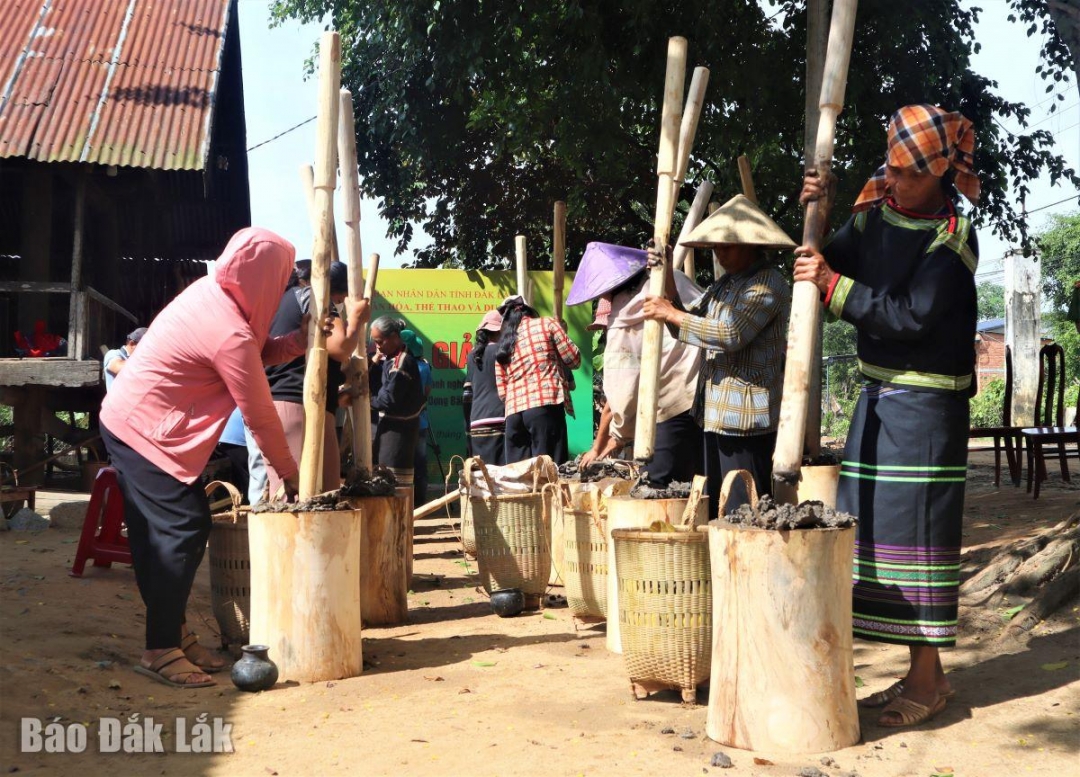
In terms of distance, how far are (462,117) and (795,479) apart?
12.2 meters

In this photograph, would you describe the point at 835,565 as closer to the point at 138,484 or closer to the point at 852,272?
the point at 852,272

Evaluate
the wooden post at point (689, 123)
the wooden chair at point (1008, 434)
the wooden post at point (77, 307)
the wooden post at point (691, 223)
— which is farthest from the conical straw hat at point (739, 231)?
the wooden post at point (77, 307)

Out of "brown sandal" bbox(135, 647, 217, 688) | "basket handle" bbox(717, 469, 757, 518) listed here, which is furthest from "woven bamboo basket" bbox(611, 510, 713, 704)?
"brown sandal" bbox(135, 647, 217, 688)

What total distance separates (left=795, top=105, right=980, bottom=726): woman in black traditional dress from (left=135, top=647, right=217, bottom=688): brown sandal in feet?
9.01

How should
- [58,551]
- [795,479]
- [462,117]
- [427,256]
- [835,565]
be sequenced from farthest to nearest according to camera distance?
1. [427,256]
2. [462,117]
3. [58,551]
4. [795,479]
5. [835,565]

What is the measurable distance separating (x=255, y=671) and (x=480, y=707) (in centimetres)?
95

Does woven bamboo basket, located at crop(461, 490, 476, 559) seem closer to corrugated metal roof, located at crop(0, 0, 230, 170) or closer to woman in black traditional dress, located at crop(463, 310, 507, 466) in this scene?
woman in black traditional dress, located at crop(463, 310, 507, 466)

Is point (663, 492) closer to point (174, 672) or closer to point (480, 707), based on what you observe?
point (480, 707)

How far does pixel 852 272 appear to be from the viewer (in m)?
4.18

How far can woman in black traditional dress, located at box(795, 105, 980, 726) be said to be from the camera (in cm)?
384

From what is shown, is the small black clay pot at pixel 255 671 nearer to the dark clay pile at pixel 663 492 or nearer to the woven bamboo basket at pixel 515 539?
the dark clay pile at pixel 663 492

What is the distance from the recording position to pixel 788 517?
3.58 metres

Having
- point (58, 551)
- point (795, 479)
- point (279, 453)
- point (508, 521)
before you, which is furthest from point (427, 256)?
point (795, 479)

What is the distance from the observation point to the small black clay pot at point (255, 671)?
448 cm
